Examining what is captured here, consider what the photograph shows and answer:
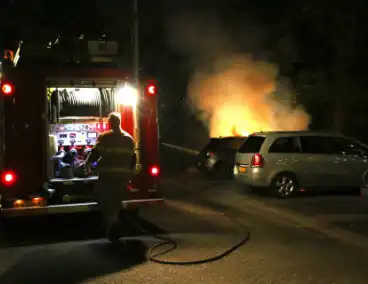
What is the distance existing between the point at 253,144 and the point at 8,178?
21.9ft

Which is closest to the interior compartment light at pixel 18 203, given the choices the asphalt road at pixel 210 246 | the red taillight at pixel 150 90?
the asphalt road at pixel 210 246

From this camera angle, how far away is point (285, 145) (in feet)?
41.2

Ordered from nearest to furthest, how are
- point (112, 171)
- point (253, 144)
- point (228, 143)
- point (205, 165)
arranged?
point (112, 171) < point (253, 144) < point (228, 143) < point (205, 165)

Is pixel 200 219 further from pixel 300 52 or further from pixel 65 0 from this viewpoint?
pixel 65 0

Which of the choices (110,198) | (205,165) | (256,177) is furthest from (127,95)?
(205,165)

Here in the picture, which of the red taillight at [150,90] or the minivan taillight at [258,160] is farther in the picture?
the minivan taillight at [258,160]

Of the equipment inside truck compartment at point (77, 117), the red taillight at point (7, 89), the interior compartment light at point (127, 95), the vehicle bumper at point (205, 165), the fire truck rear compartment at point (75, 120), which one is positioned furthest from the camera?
the vehicle bumper at point (205, 165)

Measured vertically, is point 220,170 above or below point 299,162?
below

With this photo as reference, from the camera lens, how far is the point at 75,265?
6.48 m

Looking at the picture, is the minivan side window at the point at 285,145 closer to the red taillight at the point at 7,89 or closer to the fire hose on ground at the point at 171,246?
the fire hose on ground at the point at 171,246

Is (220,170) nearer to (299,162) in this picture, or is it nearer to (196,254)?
(299,162)

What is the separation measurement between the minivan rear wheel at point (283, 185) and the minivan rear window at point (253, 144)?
0.81m

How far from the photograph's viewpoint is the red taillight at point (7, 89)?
24.7ft

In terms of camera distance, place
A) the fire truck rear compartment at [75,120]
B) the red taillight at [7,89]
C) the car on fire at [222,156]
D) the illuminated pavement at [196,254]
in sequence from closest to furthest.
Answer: the illuminated pavement at [196,254] < the red taillight at [7,89] < the fire truck rear compartment at [75,120] < the car on fire at [222,156]
